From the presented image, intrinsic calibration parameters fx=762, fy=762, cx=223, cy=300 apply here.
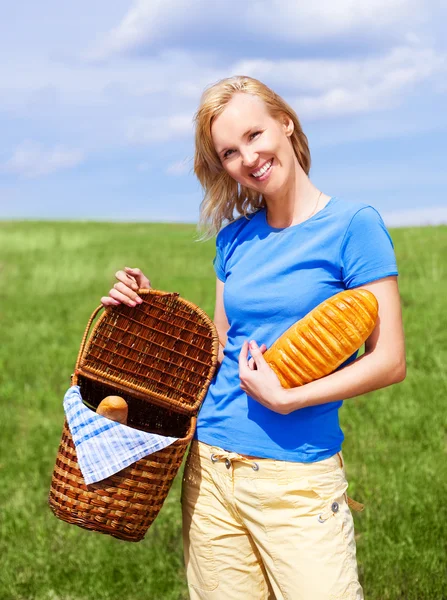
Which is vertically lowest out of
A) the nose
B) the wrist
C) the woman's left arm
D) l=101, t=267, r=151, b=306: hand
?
the wrist

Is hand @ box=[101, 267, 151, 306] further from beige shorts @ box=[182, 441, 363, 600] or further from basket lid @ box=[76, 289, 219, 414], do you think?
beige shorts @ box=[182, 441, 363, 600]

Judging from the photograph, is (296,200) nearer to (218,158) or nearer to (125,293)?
(218,158)

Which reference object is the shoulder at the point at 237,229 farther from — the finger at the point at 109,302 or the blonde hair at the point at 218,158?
the finger at the point at 109,302

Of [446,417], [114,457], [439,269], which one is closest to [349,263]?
[114,457]

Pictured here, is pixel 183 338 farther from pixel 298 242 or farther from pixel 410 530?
pixel 410 530

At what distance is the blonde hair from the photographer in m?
2.68

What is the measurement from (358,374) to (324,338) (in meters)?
0.16

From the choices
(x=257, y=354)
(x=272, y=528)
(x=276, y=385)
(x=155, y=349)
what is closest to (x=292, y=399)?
(x=276, y=385)

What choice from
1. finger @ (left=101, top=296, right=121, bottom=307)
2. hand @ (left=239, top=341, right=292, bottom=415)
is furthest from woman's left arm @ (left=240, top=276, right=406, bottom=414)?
finger @ (left=101, top=296, right=121, bottom=307)

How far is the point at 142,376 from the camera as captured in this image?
2963 mm

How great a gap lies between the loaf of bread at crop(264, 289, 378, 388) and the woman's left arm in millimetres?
38

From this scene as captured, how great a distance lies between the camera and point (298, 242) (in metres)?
2.58

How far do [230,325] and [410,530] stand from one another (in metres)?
2.39

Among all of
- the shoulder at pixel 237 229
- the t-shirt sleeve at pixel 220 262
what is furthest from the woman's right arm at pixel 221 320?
the shoulder at pixel 237 229
